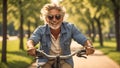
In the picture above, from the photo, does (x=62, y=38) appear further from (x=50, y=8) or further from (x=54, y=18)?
(x=50, y=8)

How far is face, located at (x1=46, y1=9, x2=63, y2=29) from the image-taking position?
220 inches

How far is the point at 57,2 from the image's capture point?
5.67 metres

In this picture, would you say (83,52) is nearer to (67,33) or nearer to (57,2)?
(67,33)

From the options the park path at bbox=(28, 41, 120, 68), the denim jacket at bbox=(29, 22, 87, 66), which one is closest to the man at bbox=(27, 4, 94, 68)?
the denim jacket at bbox=(29, 22, 87, 66)

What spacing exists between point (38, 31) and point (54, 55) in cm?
40

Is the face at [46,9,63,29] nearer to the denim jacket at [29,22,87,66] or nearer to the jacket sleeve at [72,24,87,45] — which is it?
the denim jacket at [29,22,87,66]

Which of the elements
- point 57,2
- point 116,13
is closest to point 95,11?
point 116,13

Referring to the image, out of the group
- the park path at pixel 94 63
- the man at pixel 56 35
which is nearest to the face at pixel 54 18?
the man at pixel 56 35

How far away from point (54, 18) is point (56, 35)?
0.24 m

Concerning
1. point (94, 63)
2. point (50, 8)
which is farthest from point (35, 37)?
point (94, 63)

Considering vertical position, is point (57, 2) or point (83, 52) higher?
point (57, 2)

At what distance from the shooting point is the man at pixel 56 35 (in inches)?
217

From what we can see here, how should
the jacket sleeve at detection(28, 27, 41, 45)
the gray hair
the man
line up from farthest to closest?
the gray hair → the man → the jacket sleeve at detection(28, 27, 41, 45)

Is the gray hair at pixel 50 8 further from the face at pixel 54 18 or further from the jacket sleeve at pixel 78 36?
the jacket sleeve at pixel 78 36
